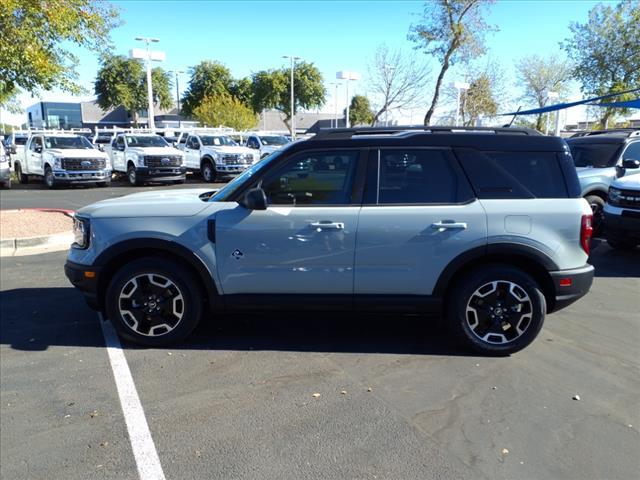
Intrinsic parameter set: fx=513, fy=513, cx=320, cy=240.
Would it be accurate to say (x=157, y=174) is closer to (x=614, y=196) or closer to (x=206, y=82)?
(x=614, y=196)

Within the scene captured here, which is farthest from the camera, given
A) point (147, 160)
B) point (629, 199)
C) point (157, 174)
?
point (157, 174)

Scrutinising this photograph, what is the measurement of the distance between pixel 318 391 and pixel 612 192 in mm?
6615

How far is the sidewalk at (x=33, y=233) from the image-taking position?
8.21 m

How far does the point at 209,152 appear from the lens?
20844mm

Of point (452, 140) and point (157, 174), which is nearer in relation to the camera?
point (452, 140)

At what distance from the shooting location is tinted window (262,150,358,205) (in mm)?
4246

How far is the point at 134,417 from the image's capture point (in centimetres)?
338

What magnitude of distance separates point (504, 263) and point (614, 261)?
182 inches

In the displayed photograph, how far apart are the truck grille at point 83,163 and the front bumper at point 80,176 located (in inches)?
5.8

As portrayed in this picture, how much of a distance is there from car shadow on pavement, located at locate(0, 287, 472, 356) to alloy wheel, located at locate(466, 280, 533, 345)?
308 mm

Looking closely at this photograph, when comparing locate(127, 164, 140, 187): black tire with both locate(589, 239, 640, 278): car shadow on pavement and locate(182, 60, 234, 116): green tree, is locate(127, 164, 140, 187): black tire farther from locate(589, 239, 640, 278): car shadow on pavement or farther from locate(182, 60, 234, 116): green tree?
locate(182, 60, 234, 116): green tree

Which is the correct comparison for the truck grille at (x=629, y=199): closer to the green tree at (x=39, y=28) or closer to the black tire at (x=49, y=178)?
the green tree at (x=39, y=28)

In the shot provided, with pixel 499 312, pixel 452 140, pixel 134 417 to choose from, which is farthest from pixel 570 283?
pixel 134 417

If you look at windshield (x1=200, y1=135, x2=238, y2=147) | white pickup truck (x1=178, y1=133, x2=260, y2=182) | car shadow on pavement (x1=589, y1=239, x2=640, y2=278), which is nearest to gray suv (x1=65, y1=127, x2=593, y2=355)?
car shadow on pavement (x1=589, y1=239, x2=640, y2=278)
